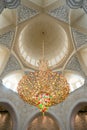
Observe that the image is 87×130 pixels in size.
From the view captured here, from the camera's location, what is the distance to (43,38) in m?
→ 11.5

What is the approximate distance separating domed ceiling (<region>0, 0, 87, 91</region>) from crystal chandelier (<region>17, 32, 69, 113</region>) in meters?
3.05

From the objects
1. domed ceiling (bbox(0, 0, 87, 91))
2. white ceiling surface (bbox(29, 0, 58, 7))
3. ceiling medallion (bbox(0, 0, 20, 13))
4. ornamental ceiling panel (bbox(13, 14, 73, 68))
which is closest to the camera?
ceiling medallion (bbox(0, 0, 20, 13))

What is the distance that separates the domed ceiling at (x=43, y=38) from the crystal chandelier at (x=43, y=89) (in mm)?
3050

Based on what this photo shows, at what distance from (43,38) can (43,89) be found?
195 inches

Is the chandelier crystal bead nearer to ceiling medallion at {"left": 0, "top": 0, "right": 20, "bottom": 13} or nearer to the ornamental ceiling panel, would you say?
ceiling medallion at {"left": 0, "top": 0, "right": 20, "bottom": 13}

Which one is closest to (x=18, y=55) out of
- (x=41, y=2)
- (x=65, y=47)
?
(x=65, y=47)

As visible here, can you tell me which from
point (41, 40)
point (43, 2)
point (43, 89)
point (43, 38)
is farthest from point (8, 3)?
point (41, 40)

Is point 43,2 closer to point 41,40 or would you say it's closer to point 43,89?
point 41,40

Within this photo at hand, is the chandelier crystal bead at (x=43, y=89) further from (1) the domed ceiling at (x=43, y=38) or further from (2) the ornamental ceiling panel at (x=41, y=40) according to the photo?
(2) the ornamental ceiling panel at (x=41, y=40)

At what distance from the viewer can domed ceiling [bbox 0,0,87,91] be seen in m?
9.09

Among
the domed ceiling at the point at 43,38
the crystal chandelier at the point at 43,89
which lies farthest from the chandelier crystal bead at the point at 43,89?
the domed ceiling at the point at 43,38

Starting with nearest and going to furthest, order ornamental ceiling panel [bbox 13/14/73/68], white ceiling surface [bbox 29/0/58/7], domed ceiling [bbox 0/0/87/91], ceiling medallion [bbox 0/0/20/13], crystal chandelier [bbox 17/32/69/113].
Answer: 1. ceiling medallion [bbox 0/0/20/13]
2. crystal chandelier [bbox 17/32/69/113]
3. white ceiling surface [bbox 29/0/58/7]
4. domed ceiling [bbox 0/0/87/91]
5. ornamental ceiling panel [bbox 13/14/73/68]

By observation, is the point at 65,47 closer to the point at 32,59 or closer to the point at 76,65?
the point at 76,65

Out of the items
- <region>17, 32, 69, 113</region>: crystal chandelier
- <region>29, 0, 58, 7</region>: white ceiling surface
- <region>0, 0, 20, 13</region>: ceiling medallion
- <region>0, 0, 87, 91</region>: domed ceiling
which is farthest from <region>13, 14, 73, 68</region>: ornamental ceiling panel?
<region>0, 0, 20, 13</region>: ceiling medallion
